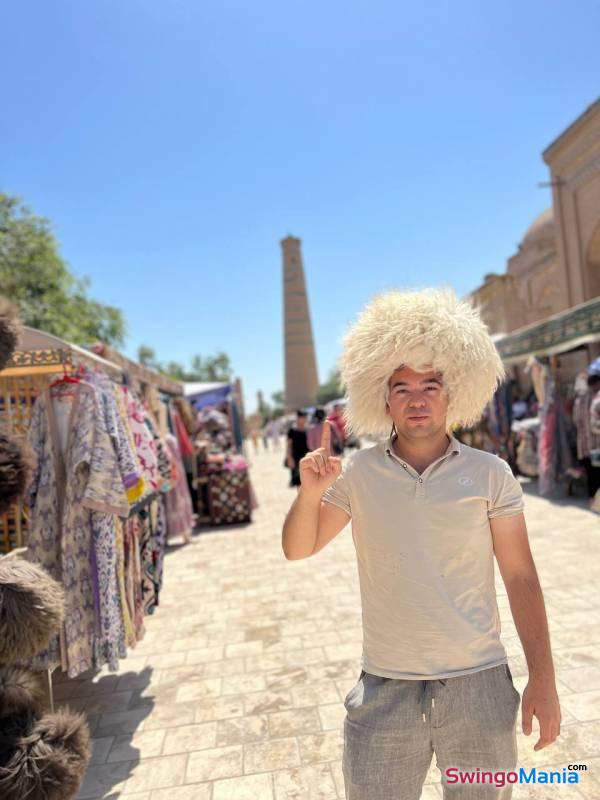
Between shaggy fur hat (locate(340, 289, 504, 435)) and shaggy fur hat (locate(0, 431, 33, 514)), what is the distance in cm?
130

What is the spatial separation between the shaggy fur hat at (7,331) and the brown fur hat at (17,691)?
1135 millimetres

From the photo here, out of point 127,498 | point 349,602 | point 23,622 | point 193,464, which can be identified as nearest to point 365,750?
point 23,622

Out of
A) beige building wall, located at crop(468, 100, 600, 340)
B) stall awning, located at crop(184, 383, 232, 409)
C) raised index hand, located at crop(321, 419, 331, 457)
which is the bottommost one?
raised index hand, located at crop(321, 419, 331, 457)

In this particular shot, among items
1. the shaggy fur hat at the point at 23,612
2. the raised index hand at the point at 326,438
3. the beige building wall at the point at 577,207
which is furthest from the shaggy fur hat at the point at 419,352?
the beige building wall at the point at 577,207

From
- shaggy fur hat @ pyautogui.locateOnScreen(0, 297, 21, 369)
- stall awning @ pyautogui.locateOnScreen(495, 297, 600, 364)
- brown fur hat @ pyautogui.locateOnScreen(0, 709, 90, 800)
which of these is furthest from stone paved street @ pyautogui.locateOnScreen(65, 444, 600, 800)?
stall awning @ pyautogui.locateOnScreen(495, 297, 600, 364)

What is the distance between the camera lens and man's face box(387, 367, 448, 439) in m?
1.60

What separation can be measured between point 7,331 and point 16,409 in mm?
1410

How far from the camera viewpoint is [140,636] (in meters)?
3.49

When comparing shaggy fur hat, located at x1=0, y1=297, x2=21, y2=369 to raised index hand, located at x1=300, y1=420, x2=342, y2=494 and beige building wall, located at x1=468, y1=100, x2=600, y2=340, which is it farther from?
beige building wall, located at x1=468, y1=100, x2=600, y2=340

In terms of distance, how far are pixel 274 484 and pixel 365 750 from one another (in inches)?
497

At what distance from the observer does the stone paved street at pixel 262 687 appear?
2.47 meters

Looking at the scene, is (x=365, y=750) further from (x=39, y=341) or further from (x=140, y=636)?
(x=39, y=341)

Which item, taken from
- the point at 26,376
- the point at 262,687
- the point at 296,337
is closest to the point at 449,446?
the point at 262,687

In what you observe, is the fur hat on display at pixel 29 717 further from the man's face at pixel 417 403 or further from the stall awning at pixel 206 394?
the stall awning at pixel 206 394
